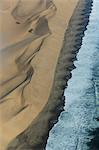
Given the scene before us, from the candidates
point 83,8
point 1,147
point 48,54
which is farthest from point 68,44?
point 1,147

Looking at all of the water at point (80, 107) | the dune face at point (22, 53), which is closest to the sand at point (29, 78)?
the dune face at point (22, 53)

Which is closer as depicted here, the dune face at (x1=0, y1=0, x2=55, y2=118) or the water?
the water

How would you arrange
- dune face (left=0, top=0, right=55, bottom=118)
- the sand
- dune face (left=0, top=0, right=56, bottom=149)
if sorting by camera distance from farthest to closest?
dune face (left=0, top=0, right=55, bottom=118)
dune face (left=0, top=0, right=56, bottom=149)
the sand

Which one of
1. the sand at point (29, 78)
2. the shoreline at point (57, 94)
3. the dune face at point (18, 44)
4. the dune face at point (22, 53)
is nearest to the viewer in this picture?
the shoreline at point (57, 94)

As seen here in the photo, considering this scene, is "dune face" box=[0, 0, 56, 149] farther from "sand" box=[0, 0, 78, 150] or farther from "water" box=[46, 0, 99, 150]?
"water" box=[46, 0, 99, 150]

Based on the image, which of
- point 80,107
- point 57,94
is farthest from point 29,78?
point 80,107

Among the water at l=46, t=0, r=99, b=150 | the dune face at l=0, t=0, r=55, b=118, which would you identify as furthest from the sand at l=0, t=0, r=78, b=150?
the water at l=46, t=0, r=99, b=150

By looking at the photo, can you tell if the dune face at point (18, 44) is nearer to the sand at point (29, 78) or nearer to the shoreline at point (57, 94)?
the sand at point (29, 78)

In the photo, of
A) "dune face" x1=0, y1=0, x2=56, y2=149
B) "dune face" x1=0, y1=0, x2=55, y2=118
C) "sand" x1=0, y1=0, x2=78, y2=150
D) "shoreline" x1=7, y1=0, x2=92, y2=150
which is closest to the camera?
"shoreline" x1=7, y1=0, x2=92, y2=150
